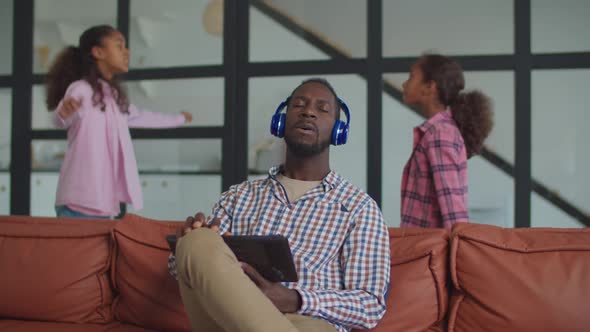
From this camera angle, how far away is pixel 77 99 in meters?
3.22

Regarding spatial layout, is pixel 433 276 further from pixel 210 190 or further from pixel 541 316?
pixel 210 190

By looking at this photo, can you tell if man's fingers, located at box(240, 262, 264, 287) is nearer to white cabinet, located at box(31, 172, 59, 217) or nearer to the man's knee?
the man's knee

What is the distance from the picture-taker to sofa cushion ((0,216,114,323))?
6.96 ft

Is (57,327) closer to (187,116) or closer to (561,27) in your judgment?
(187,116)

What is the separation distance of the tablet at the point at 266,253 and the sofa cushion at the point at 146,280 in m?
0.41

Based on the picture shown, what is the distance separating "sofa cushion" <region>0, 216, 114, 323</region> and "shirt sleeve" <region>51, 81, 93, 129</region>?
44.3 inches

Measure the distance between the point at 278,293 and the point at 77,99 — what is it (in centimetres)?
208

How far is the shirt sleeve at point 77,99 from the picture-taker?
3221 millimetres

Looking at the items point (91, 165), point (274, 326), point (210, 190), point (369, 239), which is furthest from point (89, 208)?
point (274, 326)

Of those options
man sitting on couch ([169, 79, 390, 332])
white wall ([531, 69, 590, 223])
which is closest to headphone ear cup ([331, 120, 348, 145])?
man sitting on couch ([169, 79, 390, 332])

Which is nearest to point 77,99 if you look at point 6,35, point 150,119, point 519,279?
point 150,119

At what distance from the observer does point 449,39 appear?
3.97m

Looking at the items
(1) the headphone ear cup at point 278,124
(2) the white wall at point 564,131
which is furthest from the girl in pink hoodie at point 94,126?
(2) the white wall at point 564,131

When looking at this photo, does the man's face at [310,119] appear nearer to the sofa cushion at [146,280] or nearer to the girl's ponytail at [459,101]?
the sofa cushion at [146,280]
